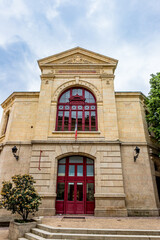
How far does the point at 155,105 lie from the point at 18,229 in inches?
482

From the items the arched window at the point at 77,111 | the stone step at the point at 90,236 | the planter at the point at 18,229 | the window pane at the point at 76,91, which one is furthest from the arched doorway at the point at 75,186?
the window pane at the point at 76,91

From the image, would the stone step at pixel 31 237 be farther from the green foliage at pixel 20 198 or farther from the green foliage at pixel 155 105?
the green foliage at pixel 155 105

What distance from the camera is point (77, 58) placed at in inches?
626

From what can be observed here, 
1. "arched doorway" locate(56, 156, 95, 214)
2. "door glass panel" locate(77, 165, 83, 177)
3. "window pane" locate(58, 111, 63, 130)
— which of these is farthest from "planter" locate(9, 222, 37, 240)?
"window pane" locate(58, 111, 63, 130)

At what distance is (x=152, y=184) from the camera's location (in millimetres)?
11750

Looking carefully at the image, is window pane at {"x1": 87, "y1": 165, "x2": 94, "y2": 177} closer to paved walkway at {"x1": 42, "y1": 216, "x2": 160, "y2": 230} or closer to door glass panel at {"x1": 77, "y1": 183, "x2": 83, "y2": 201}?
door glass panel at {"x1": 77, "y1": 183, "x2": 83, "y2": 201}

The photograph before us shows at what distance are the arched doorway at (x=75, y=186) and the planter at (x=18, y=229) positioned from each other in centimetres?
373

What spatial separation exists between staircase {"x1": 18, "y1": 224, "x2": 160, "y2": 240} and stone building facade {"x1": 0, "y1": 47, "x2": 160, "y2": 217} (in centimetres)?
299

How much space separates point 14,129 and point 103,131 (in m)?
7.49

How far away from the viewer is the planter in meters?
7.41

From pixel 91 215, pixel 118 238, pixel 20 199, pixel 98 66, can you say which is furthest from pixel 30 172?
pixel 98 66

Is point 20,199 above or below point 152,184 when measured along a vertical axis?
below

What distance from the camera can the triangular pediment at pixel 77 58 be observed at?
51.3 ft

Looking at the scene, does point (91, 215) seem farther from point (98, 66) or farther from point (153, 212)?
point (98, 66)
